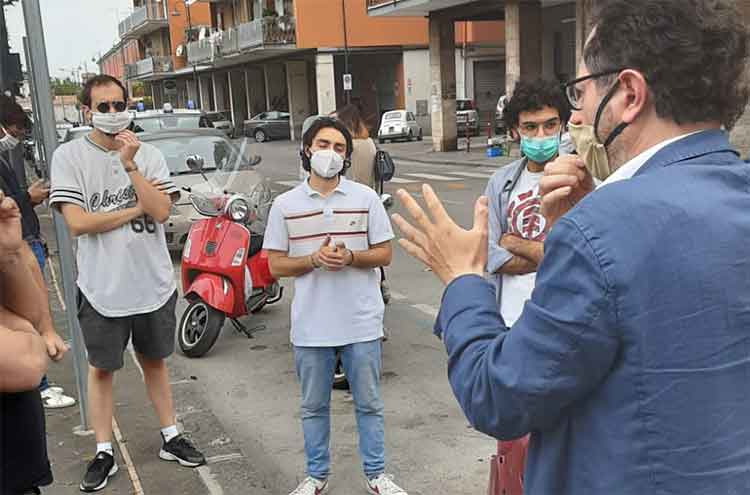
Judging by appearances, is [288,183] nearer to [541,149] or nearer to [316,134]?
[316,134]

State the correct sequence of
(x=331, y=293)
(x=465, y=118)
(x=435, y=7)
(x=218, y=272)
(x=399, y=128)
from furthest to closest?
1. (x=399, y=128)
2. (x=465, y=118)
3. (x=435, y=7)
4. (x=218, y=272)
5. (x=331, y=293)

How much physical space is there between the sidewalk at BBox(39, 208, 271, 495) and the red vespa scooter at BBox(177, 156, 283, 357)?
675 mm

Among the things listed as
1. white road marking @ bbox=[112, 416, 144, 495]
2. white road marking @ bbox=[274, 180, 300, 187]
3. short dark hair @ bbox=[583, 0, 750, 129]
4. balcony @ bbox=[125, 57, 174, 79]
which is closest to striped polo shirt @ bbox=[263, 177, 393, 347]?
white road marking @ bbox=[112, 416, 144, 495]

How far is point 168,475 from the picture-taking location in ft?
12.5

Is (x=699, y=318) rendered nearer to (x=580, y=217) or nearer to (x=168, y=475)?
(x=580, y=217)

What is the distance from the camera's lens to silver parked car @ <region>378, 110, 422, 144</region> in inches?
1225

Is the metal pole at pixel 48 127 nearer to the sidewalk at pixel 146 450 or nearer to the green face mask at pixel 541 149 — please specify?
the sidewalk at pixel 146 450

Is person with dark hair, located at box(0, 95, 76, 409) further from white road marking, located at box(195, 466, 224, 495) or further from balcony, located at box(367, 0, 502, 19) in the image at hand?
balcony, located at box(367, 0, 502, 19)

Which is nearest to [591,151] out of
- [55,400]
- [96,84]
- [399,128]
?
[96,84]

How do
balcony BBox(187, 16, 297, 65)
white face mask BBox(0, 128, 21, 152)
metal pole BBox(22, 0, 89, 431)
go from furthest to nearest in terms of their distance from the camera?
balcony BBox(187, 16, 297, 65) → white face mask BBox(0, 128, 21, 152) → metal pole BBox(22, 0, 89, 431)

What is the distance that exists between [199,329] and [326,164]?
284 cm

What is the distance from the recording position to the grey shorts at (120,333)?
3643 millimetres

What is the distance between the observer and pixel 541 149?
10.6 ft

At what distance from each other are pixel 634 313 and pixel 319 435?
2.49 metres
